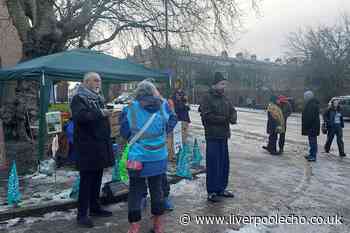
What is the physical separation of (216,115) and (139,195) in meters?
2.08

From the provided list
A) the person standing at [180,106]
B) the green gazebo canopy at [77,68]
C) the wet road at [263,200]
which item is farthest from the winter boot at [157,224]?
the person standing at [180,106]

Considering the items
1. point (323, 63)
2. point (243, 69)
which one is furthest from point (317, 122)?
point (243, 69)

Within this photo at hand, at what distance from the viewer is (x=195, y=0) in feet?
41.3

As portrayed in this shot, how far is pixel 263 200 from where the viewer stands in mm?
6047

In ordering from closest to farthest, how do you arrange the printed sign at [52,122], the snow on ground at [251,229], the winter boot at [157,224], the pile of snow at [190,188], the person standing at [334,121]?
the winter boot at [157,224] < the snow on ground at [251,229] < the pile of snow at [190,188] < the printed sign at [52,122] < the person standing at [334,121]

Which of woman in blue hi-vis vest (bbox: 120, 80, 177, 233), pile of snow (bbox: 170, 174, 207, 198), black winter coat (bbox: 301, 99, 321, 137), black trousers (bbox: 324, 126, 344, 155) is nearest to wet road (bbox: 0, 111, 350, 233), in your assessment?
pile of snow (bbox: 170, 174, 207, 198)

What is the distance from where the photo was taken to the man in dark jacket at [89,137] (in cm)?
450

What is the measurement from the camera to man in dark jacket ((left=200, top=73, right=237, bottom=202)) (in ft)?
18.7

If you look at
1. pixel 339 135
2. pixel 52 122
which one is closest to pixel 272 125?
pixel 339 135

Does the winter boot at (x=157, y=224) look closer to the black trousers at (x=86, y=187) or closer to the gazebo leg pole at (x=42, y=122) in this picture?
the black trousers at (x=86, y=187)

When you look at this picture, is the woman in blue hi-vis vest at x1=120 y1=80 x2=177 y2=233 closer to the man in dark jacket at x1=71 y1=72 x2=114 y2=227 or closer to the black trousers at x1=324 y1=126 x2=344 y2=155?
the man in dark jacket at x1=71 y1=72 x2=114 y2=227

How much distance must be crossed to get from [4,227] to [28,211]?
45cm

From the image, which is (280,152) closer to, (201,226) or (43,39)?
(201,226)

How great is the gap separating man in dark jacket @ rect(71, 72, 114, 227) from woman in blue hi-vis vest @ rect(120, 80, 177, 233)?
1.82ft
